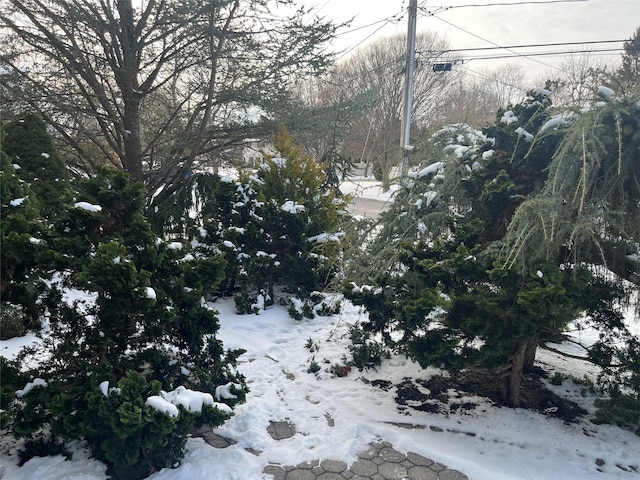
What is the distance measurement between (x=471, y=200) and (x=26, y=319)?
3407 millimetres

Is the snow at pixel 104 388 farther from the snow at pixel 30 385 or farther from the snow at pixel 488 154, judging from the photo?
the snow at pixel 488 154

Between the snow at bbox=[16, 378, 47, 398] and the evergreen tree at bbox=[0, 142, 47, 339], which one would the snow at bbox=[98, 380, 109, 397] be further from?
the evergreen tree at bbox=[0, 142, 47, 339]

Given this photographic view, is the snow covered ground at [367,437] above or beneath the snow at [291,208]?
beneath

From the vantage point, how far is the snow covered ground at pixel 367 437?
8.68 feet

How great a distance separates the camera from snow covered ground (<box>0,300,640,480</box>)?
2.64 meters

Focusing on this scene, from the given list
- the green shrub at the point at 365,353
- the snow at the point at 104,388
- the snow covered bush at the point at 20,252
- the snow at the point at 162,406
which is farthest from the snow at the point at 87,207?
the green shrub at the point at 365,353

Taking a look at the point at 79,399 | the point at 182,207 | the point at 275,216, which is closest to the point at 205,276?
the point at 79,399

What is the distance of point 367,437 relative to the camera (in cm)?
309

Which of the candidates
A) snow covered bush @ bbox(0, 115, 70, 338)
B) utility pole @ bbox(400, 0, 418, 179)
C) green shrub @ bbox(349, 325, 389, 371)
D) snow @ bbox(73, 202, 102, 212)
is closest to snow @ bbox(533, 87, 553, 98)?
green shrub @ bbox(349, 325, 389, 371)

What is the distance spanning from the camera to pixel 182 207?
7.09 meters

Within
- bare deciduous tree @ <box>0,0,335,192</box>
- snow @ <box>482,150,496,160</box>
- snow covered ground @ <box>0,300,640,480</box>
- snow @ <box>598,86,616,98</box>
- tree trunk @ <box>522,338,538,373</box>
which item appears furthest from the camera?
bare deciduous tree @ <box>0,0,335,192</box>

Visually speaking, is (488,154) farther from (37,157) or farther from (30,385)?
(37,157)

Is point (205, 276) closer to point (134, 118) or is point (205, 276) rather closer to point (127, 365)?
point (127, 365)

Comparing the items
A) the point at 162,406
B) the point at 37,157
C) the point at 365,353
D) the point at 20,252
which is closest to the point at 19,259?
the point at 20,252
